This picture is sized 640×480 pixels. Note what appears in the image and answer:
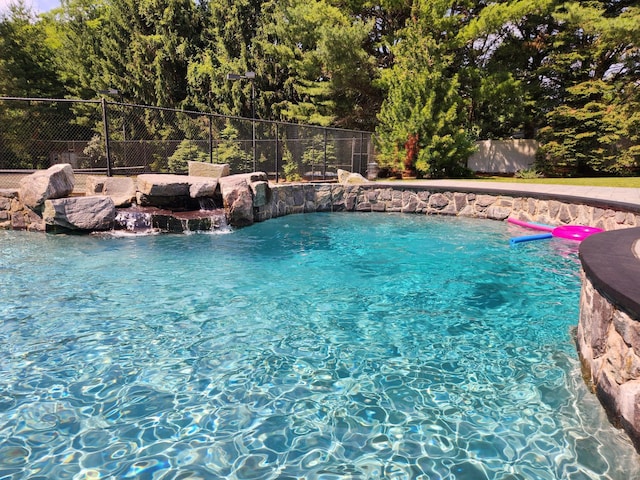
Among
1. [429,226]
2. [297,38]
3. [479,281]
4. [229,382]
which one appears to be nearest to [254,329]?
[229,382]

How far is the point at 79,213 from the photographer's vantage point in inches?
336

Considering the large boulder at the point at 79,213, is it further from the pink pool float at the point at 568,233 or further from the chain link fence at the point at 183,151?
the pink pool float at the point at 568,233

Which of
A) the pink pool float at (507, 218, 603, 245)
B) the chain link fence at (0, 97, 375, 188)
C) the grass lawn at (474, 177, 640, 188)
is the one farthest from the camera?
the chain link fence at (0, 97, 375, 188)

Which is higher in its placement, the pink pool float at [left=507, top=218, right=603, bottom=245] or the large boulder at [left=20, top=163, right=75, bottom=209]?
the large boulder at [left=20, top=163, right=75, bottom=209]

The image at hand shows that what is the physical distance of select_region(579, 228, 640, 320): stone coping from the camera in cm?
240

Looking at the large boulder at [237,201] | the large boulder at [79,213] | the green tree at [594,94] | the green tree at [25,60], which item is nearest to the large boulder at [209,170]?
the large boulder at [237,201]

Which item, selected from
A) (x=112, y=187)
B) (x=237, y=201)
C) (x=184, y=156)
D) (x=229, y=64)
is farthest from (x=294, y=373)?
(x=229, y=64)

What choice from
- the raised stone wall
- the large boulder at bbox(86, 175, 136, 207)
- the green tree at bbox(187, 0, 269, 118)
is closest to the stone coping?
the raised stone wall

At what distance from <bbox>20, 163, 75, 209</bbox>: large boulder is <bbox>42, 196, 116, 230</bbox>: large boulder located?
21 cm

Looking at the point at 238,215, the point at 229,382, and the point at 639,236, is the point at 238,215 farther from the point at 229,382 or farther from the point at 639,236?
the point at 639,236

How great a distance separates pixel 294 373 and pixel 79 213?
23.8 ft

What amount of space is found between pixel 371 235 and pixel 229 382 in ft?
20.9

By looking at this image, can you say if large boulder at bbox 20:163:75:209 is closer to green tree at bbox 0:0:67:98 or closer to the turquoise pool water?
the turquoise pool water

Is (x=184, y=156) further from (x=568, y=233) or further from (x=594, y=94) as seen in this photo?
(x=594, y=94)
